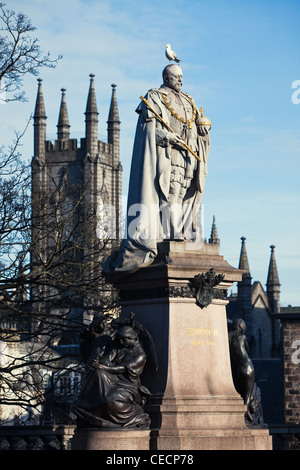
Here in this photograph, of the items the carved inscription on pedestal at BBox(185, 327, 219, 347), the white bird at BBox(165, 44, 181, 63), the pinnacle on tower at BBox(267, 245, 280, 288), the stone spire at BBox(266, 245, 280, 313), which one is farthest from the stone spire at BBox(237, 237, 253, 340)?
the carved inscription on pedestal at BBox(185, 327, 219, 347)

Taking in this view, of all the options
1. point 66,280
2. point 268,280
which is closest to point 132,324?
point 66,280

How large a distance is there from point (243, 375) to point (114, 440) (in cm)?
221

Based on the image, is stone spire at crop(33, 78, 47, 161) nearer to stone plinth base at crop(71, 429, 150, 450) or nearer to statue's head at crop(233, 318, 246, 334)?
statue's head at crop(233, 318, 246, 334)

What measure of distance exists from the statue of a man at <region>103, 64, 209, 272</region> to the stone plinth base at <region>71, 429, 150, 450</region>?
2.05 meters

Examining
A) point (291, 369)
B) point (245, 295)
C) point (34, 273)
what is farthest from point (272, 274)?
point (34, 273)

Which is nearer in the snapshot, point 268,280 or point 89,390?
point 89,390

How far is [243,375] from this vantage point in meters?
14.7

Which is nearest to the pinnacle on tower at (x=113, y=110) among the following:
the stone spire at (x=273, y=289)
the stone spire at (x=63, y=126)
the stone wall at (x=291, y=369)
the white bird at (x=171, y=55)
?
the stone spire at (x=63, y=126)

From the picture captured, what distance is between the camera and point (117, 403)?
1339 cm

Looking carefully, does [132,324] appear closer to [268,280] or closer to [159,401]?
[159,401]

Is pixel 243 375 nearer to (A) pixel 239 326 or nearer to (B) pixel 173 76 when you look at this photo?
(A) pixel 239 326

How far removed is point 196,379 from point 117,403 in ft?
3.51
